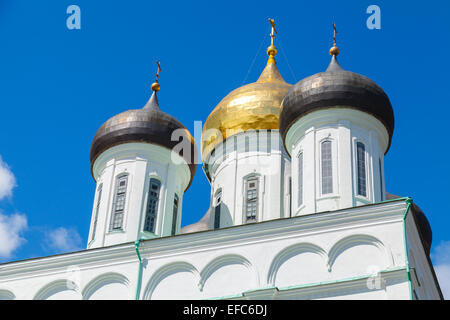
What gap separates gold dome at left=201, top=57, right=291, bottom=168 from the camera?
21141 millimetres

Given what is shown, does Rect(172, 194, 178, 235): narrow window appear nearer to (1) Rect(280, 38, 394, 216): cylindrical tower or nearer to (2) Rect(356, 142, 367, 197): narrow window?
(1) Rect(280, 38, 394, 216): cylindrical tower

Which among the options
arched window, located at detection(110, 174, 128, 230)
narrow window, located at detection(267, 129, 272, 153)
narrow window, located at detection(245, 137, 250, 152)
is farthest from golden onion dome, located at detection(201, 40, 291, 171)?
arched window, located at detection(110, 174, 128, 230)

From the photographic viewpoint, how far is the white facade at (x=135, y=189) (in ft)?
62.7

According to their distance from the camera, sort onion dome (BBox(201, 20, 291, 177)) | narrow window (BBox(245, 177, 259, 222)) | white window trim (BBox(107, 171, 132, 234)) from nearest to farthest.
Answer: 1. white window trim (BBox(107, 171, 132, 234))
2. narrow window (BBox(245, 177, 259, 222))
3. onion dome (BBox(201, 20, 291, 177))

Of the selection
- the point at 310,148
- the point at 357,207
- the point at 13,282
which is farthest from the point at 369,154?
the point at 13,282

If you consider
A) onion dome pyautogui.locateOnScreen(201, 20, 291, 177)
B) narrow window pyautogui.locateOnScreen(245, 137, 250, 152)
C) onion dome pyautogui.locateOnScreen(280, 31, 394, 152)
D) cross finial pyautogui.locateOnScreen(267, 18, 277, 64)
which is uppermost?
cross finial pyautogui.locateOnScreen(267, 18, 277, 64)

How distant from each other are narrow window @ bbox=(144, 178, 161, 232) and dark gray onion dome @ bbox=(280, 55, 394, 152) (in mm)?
3605

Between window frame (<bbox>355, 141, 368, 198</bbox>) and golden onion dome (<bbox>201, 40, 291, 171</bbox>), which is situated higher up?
golden onion dome (<bbox>201, 40, 291, 171</bbox>)

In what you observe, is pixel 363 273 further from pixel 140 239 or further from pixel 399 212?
pixel 140 239

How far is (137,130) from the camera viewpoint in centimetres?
2027

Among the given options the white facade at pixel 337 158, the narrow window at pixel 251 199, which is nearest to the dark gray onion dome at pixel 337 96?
the white facade at pixel 337 158

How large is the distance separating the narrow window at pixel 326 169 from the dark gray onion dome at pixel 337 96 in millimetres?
931

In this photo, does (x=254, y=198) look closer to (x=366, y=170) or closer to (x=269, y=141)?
(x=269, y=141)
